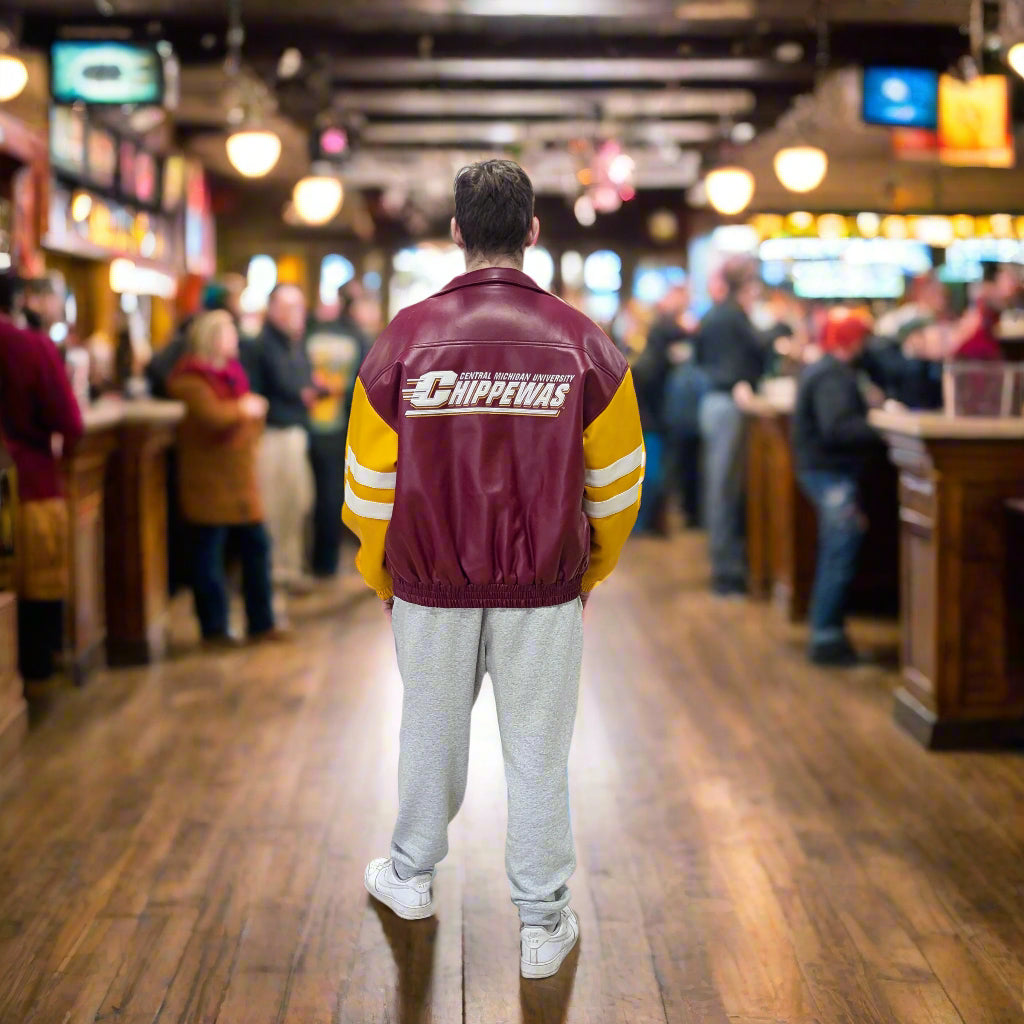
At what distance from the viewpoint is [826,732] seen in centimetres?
457

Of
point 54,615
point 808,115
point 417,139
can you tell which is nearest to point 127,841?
point 54,615

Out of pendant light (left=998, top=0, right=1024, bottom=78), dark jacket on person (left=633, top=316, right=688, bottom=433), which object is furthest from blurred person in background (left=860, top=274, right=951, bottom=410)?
dark jacket on person (left=633, top=316, right=688, bottom=433)

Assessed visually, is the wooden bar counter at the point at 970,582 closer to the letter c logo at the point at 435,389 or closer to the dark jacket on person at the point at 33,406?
the letter c logo at the point at 435,389

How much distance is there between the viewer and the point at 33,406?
4.62 m

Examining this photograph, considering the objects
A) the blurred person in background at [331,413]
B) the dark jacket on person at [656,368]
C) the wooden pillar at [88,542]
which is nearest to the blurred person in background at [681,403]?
the dark jacket on person at [656,368]

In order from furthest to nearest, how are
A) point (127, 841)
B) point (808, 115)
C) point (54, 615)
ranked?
point (808, 115) < point (54, 615) < point (127, 841)

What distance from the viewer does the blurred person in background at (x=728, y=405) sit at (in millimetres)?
7219

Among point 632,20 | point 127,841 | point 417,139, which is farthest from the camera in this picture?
point 417,139

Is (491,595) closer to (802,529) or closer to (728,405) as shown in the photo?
(802,529)

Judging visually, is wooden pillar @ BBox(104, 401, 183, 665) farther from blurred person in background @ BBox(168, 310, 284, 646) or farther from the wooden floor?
the wooden floor

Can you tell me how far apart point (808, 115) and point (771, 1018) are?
29.2ft

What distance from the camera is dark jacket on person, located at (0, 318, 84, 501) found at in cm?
458

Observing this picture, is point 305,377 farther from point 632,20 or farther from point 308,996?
point 308,996

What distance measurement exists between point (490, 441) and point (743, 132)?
9415 millimetres
